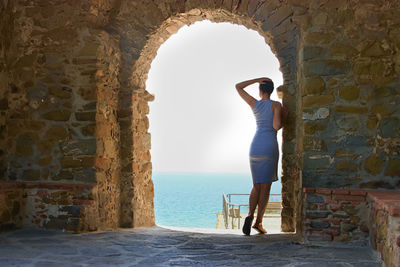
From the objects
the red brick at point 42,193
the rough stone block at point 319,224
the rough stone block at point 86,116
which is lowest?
the rough stone block at point 319,224

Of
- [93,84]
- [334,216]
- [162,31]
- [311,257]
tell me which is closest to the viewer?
[311,257]

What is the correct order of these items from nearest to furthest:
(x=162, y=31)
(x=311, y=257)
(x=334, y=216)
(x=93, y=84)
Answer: (x=311, y=257), (x=334, y=216), (x=93, y=84), (x=162, y=31)

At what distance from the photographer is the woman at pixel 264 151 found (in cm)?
420

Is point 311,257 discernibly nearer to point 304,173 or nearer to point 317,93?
point 304,173

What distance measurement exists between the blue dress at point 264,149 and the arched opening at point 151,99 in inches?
8.1

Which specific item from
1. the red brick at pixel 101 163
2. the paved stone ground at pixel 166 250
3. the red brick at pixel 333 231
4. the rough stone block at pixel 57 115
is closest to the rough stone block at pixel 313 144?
the red brick at pixel 333 231

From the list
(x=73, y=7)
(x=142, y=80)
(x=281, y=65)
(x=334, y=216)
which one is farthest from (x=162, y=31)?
(x=334, y=216)

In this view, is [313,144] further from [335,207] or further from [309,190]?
[335,207]

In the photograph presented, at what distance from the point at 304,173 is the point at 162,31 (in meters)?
2.39

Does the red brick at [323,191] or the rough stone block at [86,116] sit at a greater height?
the rough stone block at [86,116]

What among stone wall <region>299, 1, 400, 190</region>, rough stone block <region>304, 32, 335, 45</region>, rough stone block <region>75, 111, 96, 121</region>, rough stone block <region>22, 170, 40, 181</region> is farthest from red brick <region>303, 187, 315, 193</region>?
rough stone block <region>22, 170, 40, 181</region>

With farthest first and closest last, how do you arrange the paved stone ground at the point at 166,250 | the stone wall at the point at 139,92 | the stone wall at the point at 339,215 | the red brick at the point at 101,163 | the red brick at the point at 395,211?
the red brick at the point at 101,163 → the stone wall at the point at 139,92 → the stone wall at the point at 339,215 → the paved stone ground at the point at 166,250 → the red brick at the point at 395,211

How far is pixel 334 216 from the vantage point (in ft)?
11.8

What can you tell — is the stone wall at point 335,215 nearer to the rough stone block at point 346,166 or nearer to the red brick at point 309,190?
the red brick at point 309,190
